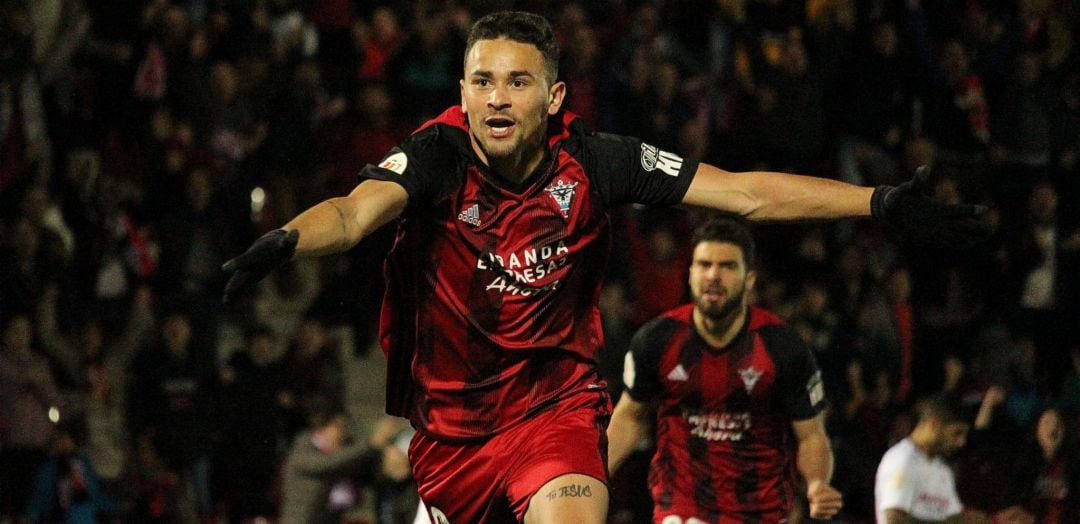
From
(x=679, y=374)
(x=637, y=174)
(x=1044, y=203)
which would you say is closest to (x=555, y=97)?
(x=637, y=174)

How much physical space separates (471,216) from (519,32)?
61cm

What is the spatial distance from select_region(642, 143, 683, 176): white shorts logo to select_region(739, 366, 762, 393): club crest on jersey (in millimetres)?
2364

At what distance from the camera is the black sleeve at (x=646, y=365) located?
25.1ft

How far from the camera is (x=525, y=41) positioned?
5242 millimetres

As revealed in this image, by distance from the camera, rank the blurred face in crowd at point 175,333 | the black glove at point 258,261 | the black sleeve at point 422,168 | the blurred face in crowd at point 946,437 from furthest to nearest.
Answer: the blurred face in crowd at point 175,333 → the blurred face in crowd at point 946,437 → the black sleeve at point 422,168 → the black glove at point 258,261

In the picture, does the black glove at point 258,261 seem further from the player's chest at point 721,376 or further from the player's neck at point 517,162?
the player's chest at point 721,376

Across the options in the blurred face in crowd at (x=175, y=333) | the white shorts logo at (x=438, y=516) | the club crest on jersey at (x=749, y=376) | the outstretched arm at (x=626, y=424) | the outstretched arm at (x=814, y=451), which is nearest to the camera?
the white shorts logo at (x=438, y=516)

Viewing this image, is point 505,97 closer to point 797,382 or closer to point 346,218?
point 346,218

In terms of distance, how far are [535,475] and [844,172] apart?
880 cm

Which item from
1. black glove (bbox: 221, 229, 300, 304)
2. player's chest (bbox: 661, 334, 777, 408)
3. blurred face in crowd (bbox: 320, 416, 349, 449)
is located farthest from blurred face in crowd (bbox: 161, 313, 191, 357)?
black glove (bbox: 221, 229, 300, 304)

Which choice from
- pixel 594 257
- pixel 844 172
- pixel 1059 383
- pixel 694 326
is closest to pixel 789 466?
pixel 694 326

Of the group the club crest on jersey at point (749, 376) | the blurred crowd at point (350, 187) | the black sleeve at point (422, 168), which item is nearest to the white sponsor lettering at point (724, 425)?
the club crest on jersey at point (749, 376)

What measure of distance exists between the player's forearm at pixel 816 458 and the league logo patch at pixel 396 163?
3.10 meters

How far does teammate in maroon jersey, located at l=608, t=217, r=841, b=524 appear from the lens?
24.7 feet
